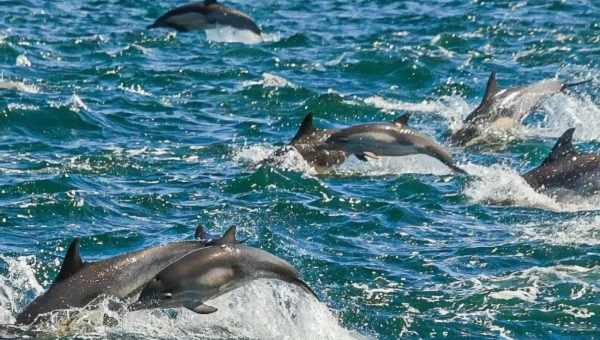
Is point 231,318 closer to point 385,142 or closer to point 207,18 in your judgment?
point 385,142

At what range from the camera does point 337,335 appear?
13.3 meters

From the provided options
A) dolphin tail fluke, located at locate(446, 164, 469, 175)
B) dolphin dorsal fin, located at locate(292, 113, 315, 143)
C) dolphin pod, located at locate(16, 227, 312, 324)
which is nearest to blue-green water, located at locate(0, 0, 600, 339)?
dolphin tail fluke, located at locate(446, 164, 469, 175)

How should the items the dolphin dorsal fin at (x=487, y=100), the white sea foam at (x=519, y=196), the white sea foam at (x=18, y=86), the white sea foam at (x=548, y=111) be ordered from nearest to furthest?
the white sea foam at (x=519, y=196), the dolphin dorsal fin at (x=487, y=100), the white sea foam at (x=548, y=111), the white sea foam at (x=18, y=86)

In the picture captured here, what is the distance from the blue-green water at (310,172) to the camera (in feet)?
46.4

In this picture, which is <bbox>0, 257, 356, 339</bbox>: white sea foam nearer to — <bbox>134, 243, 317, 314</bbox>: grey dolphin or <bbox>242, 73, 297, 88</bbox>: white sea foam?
<bbox>134, 243, 317, 314</bbox>: grey dolphin

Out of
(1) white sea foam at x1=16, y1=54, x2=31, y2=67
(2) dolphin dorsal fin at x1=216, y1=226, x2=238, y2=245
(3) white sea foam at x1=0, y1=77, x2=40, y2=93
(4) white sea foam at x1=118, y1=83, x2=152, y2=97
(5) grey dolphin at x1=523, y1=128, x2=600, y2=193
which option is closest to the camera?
(2) dolphin dorsal fin at x1=216, y1=226, x2=238, y2=245

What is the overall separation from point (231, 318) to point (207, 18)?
53.2ft

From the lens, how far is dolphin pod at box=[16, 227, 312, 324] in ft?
41.0

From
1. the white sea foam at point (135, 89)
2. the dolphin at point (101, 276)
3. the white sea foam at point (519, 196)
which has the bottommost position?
the white sea foam at point (135, 89)

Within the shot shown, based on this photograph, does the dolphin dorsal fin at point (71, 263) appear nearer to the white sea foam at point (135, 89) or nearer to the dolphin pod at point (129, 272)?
the dolphin pod at point (129, 272)

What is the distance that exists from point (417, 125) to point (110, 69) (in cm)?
628

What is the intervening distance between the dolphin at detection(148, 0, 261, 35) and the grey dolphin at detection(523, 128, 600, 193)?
11217mm

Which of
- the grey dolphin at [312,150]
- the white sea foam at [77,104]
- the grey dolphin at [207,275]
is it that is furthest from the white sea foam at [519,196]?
the white sea foam at [77,104]

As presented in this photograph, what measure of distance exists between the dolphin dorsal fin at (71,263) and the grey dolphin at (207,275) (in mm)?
703
